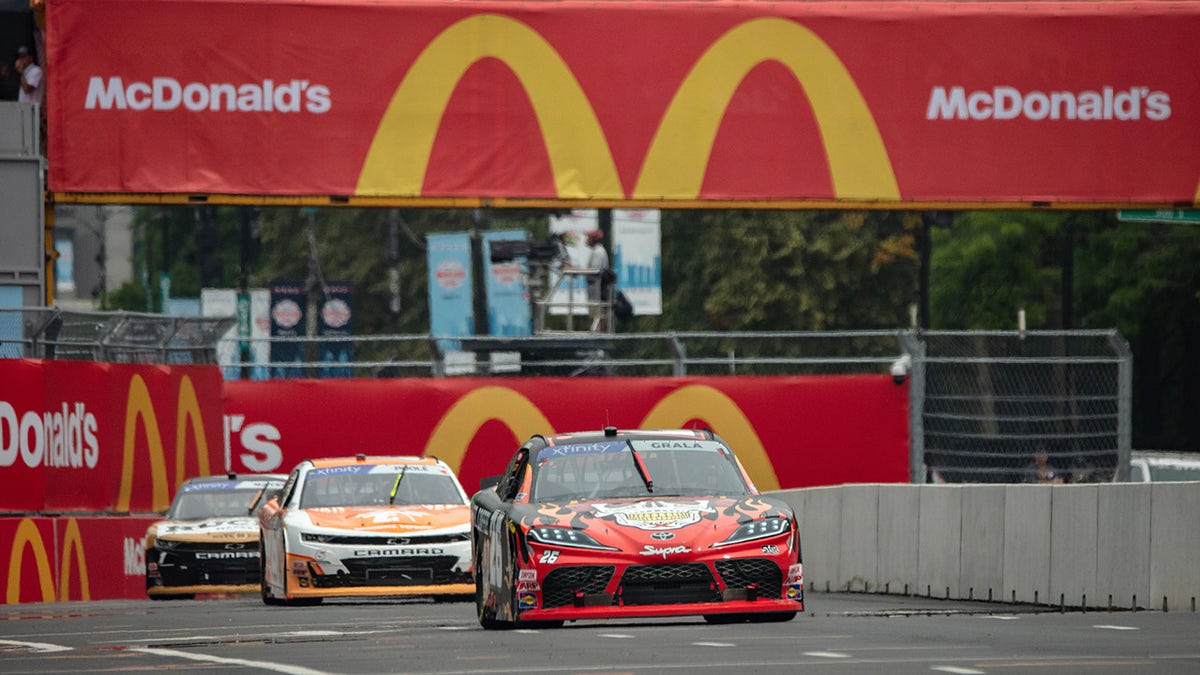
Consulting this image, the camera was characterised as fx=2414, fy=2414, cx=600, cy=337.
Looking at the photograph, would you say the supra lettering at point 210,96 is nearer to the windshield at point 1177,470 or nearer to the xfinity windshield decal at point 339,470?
the xfinity windshield decal at point 339,470

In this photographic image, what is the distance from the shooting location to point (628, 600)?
1370 centimetres

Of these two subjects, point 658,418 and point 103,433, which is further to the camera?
point 658,418

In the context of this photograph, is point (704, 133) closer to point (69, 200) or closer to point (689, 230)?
point (69, 200)

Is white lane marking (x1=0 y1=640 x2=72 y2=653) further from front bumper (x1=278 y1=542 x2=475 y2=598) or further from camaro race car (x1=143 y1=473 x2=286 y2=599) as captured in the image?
camaro race car (x1=143 y1=473 x2=286 y2=599)

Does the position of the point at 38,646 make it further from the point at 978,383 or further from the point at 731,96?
the point at 731,96

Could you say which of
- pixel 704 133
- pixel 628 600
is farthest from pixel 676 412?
pixel 628 600

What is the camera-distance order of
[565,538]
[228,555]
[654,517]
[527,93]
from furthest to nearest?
[527,93], [228,555], [654,517], [565,538]

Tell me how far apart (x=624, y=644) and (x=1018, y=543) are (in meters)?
7.04

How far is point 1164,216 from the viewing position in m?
29.0

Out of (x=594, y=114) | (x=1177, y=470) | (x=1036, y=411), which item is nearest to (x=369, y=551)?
(x=1036, y=411)

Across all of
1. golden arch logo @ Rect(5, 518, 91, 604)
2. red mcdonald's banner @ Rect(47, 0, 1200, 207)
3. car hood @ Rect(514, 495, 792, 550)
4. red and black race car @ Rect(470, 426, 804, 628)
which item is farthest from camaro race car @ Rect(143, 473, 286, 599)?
car hood @ Rect(514, 495, 792, 550)

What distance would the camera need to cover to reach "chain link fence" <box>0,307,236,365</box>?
887 inches

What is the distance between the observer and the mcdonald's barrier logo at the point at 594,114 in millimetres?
28656

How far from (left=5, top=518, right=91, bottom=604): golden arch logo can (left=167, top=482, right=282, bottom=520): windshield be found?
3.17ft
